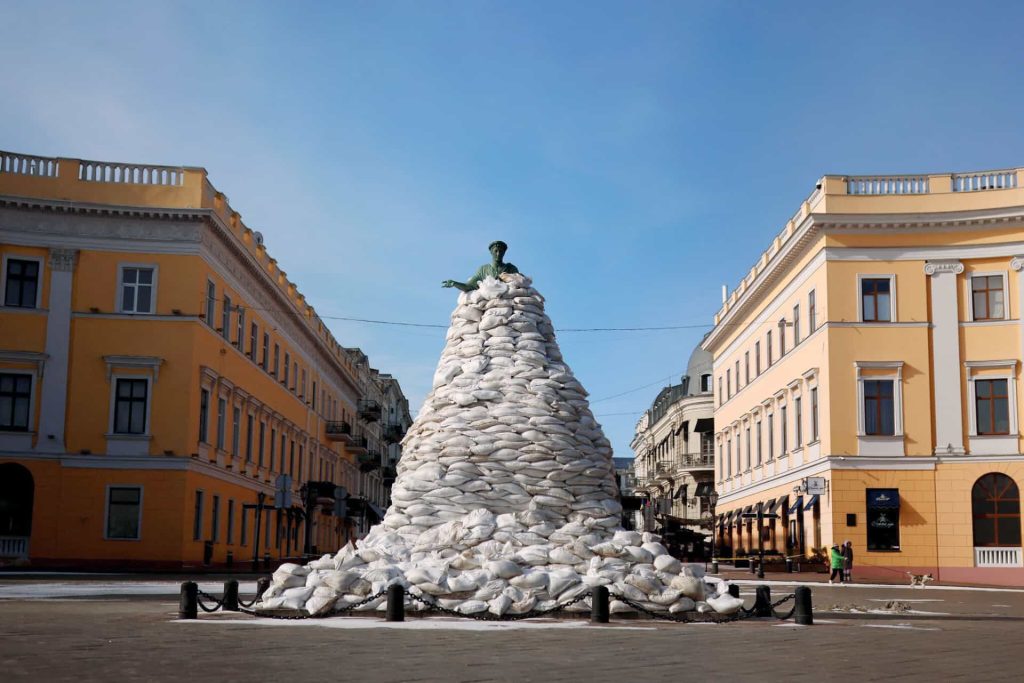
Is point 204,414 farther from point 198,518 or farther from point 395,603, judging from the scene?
point 395,603

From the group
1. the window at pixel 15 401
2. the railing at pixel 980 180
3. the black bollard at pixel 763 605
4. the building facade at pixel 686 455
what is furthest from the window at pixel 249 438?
the black bollard at pixel 763 605

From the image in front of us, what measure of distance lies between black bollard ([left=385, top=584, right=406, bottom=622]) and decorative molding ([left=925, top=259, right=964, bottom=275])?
3049cm

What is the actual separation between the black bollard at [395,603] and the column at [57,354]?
26.8 meters

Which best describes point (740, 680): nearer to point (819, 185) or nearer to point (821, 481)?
point (821, 481)

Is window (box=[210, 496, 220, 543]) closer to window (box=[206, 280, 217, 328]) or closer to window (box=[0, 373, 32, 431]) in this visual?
window (box=[206, 280, 217, 328])

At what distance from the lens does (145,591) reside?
22.9 meters

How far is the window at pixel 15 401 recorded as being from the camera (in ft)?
125

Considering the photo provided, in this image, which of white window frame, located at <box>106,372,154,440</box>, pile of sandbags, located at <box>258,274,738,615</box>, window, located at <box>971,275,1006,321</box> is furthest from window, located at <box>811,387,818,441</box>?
pile of sandbags, located at <box>258,274,738,615</box>

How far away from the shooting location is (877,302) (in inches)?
1613

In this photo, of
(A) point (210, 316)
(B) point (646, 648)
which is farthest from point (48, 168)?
(B) point (646, 648)

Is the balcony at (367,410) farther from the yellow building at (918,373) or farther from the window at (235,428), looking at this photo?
the yellow building at (918,373)

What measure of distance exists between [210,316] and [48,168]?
703 cm

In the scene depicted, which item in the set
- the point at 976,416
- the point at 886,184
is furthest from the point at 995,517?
the point at 886,184

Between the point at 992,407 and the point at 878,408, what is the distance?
3.55 m
